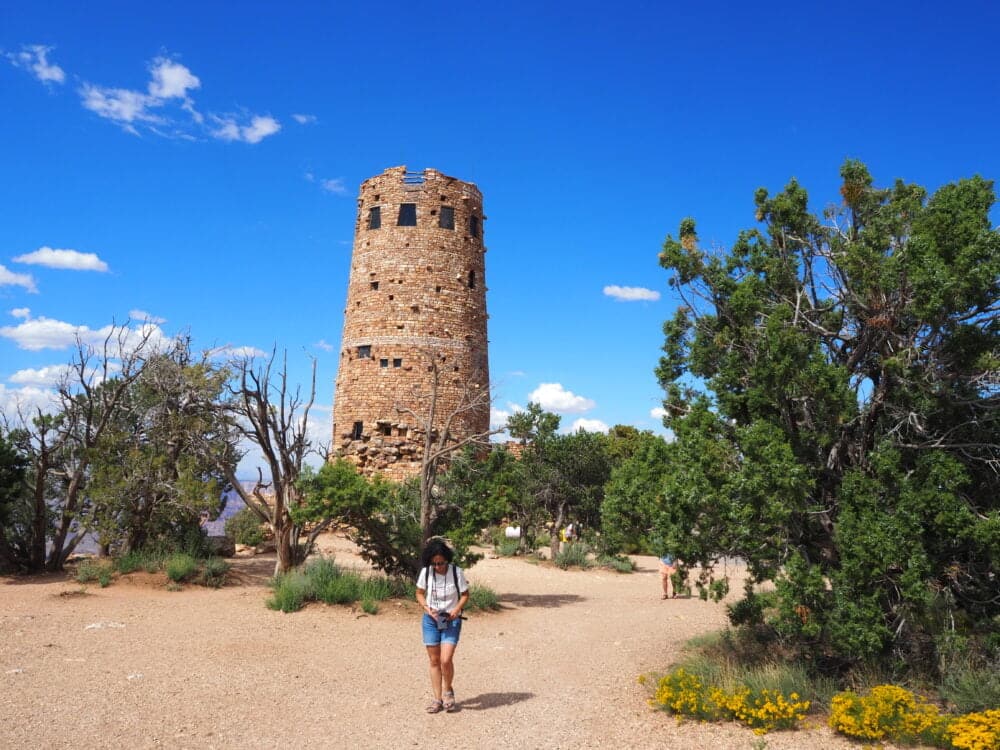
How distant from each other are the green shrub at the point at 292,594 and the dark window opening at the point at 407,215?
15.7m

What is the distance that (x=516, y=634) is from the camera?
448 inches

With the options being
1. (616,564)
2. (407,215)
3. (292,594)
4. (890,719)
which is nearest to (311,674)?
(292,594)

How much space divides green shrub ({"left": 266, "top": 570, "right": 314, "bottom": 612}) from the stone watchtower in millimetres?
11821

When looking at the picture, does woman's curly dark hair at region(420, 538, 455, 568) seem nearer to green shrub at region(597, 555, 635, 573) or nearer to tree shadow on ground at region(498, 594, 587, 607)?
tree shadow on ground at region(498, 594, 587, 607)

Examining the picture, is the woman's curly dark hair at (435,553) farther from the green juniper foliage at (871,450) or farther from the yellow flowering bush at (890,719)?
the yellow flowering bush at (890,719)

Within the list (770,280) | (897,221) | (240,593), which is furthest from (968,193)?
(240,593)

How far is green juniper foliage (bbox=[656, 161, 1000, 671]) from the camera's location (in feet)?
22.2

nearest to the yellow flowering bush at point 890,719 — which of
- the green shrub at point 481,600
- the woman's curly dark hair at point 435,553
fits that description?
the woman's curly dark hair at point 435,553

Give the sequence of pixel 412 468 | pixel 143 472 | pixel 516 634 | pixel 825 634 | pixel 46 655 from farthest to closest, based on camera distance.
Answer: pixel 412 468 < pixel 143 472 < pixel 516 634 < pixel 46 655 < pixel 825 634

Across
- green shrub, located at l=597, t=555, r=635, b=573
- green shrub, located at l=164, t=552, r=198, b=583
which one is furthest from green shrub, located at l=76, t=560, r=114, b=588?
green shrub, located at l=597, t=555, r=635, b=573

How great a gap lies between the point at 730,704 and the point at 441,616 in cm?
276

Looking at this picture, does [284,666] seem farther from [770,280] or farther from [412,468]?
[412,468]

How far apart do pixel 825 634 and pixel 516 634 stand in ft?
16.3

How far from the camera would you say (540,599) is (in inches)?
596
